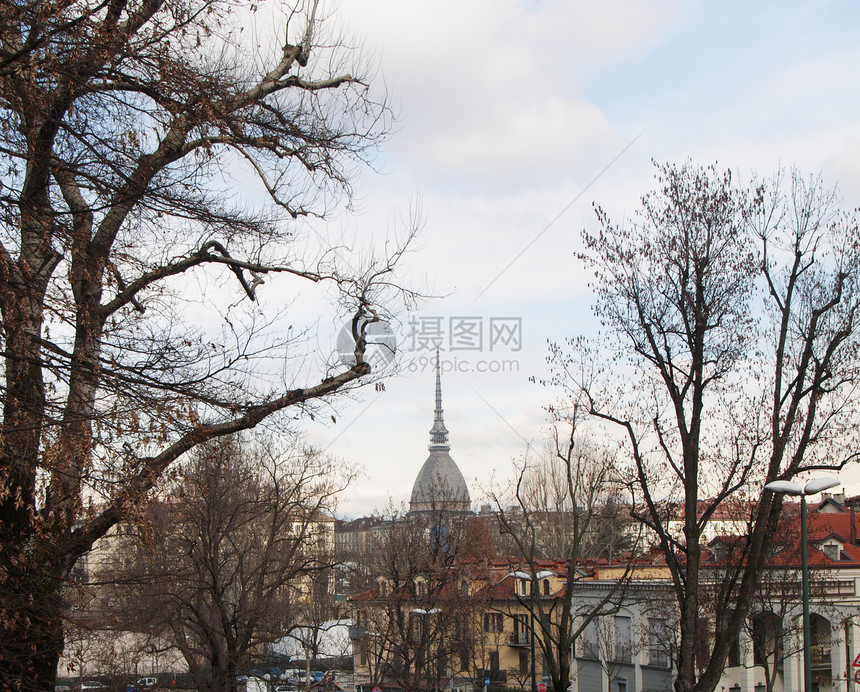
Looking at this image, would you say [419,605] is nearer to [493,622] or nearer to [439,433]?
[493,622]

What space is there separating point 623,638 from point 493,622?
38.6 ft

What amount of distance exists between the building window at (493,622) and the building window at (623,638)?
914cm

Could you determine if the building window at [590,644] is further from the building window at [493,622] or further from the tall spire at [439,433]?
the tall spire at [439,433]

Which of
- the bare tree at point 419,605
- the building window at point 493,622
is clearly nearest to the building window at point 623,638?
the bare tree at point 419,605

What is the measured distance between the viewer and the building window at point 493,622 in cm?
4348

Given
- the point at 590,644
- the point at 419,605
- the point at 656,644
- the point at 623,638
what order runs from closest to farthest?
the point at 419,605 < the point at 656,644 < the point at 623,638 < the point at 590,644

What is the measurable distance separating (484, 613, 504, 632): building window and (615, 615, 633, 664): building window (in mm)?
9139

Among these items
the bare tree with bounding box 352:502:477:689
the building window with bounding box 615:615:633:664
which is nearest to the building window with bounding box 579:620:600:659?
the building window with bounding box 615:615:633:664

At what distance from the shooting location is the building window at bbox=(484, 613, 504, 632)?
4348 centimetres

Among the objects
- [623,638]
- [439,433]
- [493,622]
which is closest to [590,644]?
[623,638]

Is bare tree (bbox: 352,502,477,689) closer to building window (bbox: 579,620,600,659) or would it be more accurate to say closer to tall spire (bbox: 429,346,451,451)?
building window (bbox: 579,620,600,659)

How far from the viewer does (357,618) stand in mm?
40375

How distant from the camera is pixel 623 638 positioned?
34969 millimetres

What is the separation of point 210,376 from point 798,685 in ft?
100
